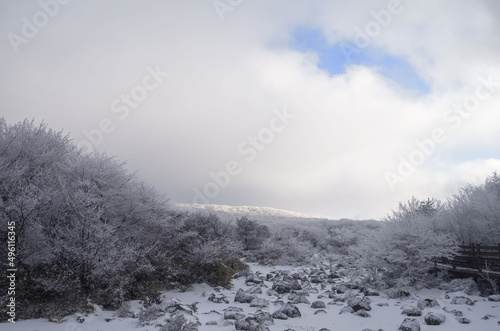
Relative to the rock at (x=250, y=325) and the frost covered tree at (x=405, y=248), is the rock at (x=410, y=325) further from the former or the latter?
the frost covered tree at (x=405, y=248)

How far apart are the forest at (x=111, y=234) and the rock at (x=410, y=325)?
4049mm

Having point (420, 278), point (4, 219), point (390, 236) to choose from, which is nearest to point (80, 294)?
point (4, 219)

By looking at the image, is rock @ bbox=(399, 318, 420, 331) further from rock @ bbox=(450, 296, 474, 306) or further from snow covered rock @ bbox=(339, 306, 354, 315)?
rock @ bbox=(450, 296, 474, 306)

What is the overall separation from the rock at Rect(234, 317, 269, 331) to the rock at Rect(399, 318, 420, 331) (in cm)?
320

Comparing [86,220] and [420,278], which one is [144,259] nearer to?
[86,220]

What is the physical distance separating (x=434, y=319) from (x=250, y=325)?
4.49 meters

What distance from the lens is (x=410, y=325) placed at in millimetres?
7449

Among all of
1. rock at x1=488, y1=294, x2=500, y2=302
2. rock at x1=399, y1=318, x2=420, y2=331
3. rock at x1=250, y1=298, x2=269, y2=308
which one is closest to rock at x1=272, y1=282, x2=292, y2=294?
rock at x1=250, y1=298, x2=269, y2=308

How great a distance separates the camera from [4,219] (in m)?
7.70

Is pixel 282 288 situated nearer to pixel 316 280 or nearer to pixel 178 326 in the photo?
pixel 316 280

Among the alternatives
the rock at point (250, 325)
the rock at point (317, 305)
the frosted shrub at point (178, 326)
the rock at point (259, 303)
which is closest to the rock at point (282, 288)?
the rock at point (259, 303)

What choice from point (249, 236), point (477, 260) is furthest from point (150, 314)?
point (249, 236)

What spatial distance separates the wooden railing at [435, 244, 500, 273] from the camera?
10302mm

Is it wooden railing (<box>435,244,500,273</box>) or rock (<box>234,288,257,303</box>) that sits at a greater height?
wooden railing (<box>435,244,500,273</box>)
